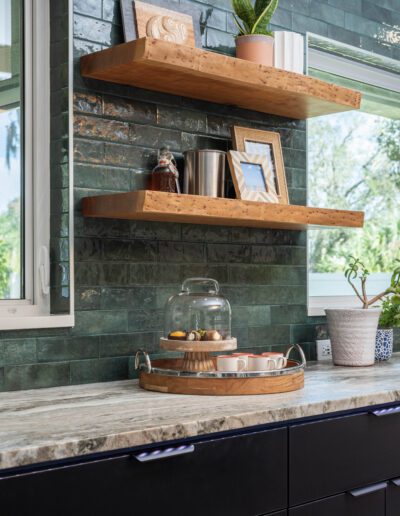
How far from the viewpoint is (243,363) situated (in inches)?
99.0

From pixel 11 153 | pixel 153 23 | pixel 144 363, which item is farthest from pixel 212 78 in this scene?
pixel 144 363

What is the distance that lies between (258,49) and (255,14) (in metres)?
0.15

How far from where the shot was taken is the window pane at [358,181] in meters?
3.60

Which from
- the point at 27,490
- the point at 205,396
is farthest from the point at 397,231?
the point at 27,490

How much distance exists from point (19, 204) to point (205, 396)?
2.82 ft

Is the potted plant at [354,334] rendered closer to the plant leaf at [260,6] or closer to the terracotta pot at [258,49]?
the terracotta pot at [258,49]

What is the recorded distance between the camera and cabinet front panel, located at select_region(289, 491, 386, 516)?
220cm

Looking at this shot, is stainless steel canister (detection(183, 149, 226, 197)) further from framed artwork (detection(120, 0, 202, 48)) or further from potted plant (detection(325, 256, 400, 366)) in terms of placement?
potted plant (detection(325, 256, 400, 366))

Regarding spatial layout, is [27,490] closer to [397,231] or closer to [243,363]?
[243,363]

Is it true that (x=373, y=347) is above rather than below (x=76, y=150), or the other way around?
below

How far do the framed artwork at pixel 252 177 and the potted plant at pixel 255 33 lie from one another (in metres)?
0.34

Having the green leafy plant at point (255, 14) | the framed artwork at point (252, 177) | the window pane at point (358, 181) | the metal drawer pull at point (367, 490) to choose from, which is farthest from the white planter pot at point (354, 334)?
the green leafy plant at point (255, 14)

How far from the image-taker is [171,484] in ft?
6.14

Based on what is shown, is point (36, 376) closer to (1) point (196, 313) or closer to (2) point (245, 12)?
(1) point (196, 313)
